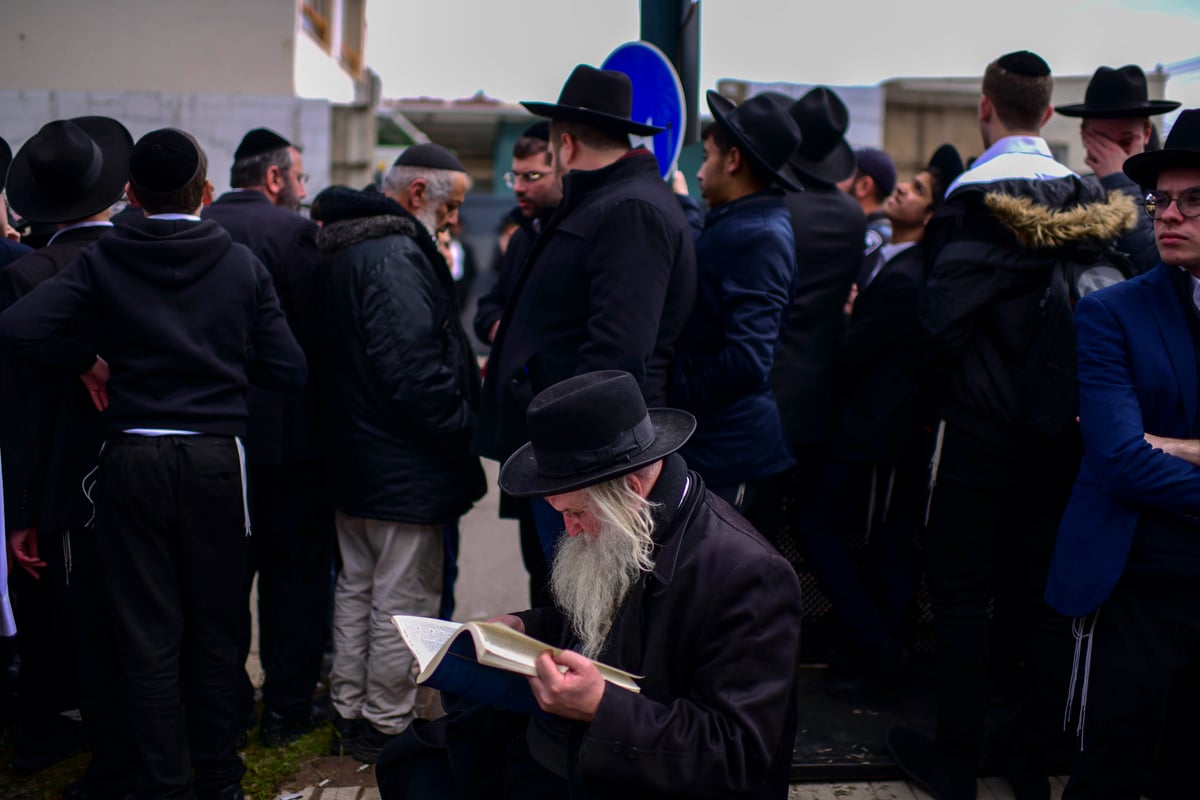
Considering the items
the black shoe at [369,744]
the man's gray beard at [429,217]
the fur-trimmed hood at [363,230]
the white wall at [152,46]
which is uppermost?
the white wall at [152,46]

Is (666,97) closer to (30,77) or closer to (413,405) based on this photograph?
(413,405)

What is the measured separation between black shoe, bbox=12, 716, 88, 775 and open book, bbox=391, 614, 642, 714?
7.21 feet

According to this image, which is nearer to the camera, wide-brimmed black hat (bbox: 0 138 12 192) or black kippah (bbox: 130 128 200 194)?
black kippah (bbox: 130 128 200 194)

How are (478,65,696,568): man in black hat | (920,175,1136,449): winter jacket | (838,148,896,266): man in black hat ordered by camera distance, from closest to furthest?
(478,65,696,568): man in black hat → (920,175,1136,449): winter jacket → (838,148,896,266): man in black hat

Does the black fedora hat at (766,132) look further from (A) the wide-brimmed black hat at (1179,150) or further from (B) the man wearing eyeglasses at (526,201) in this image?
(A) the wide-brimmed black hat at (1179,150)

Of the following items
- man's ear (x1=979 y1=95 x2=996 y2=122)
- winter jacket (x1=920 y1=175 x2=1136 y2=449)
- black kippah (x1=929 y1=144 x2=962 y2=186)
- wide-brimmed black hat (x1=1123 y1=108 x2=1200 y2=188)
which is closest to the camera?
wide-brimmed black hat (x1=1123 y1=108 x2=1200 y2=188)

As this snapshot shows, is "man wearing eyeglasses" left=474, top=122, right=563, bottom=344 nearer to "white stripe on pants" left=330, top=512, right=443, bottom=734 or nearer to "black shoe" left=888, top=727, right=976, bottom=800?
"white stripe on pants" left=330, top=512, right=443, bottom=734

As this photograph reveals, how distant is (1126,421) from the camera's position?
2.54 metres

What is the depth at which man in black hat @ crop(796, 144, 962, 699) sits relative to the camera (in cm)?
398

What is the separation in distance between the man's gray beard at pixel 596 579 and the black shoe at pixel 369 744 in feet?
5.71

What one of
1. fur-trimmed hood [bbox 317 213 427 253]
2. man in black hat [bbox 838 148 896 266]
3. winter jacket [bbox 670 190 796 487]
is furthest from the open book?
man in black hat [bbox 838 148 896 266]

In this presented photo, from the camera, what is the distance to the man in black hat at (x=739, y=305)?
344 cm

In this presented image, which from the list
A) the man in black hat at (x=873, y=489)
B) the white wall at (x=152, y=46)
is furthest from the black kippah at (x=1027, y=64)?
the white wall at (x=152, y=46)

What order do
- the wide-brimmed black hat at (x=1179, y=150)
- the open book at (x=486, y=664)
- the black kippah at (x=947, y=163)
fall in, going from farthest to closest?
1. the black kippah at (x=947, y=163)
2. the wide-brimmed black hat at (x=1179, y=150)
3. the open book at (x=486, y=664)
